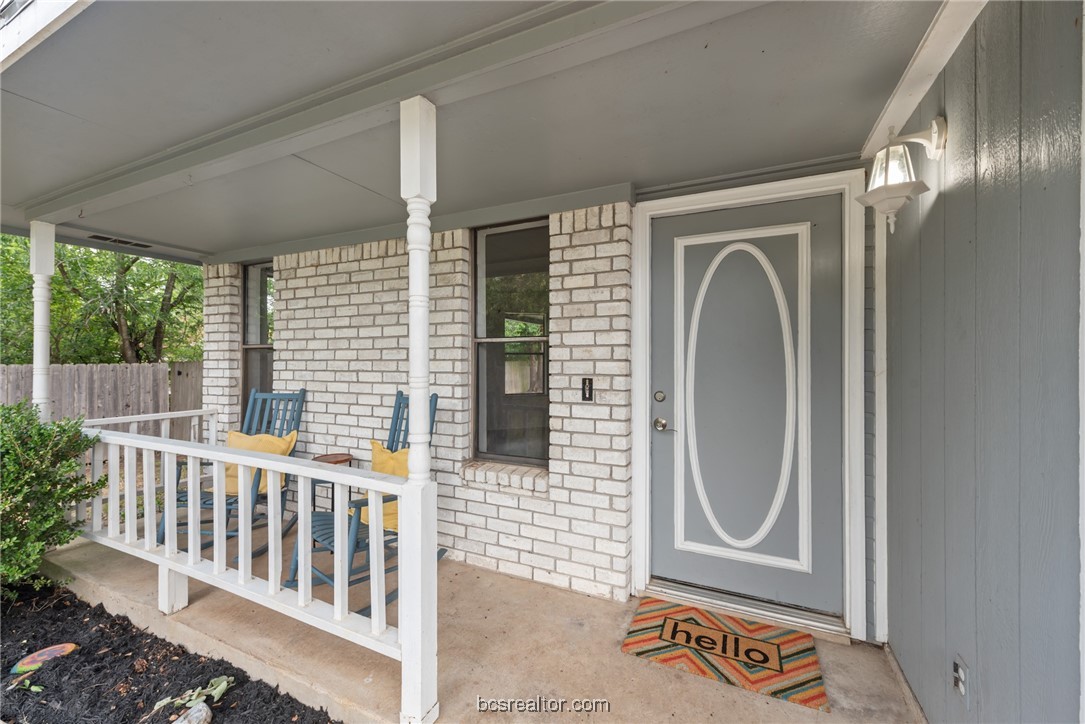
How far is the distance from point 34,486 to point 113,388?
3.38 m

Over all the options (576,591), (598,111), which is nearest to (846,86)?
(598,111)

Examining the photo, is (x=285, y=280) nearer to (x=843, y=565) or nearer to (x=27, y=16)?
(x=27, y=16)

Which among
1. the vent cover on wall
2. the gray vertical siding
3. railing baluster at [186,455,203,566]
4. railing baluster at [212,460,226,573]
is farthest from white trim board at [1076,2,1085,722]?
the vent cover on wall

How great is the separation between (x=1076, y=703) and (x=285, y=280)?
417 centimetres

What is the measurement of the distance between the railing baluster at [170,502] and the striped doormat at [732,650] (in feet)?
7.14

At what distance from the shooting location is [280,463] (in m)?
1.86

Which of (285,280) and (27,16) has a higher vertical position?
(27,16)

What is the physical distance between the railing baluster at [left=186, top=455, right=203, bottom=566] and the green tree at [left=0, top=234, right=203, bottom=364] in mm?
5122

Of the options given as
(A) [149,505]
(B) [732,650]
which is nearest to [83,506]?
(A) [149,505]

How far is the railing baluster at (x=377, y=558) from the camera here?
1.65m

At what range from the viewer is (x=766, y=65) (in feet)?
4.70

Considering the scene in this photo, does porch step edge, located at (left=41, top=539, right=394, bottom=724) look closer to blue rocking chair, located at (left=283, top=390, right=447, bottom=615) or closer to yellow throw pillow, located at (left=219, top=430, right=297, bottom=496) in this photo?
blue rocking chair, located at (left=283, top=390, right=447, bottom=615)

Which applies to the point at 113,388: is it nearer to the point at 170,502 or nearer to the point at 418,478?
the point at 170,502

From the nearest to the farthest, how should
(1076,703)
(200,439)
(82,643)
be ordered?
(1076,703) < (82,643) < (200,439)
